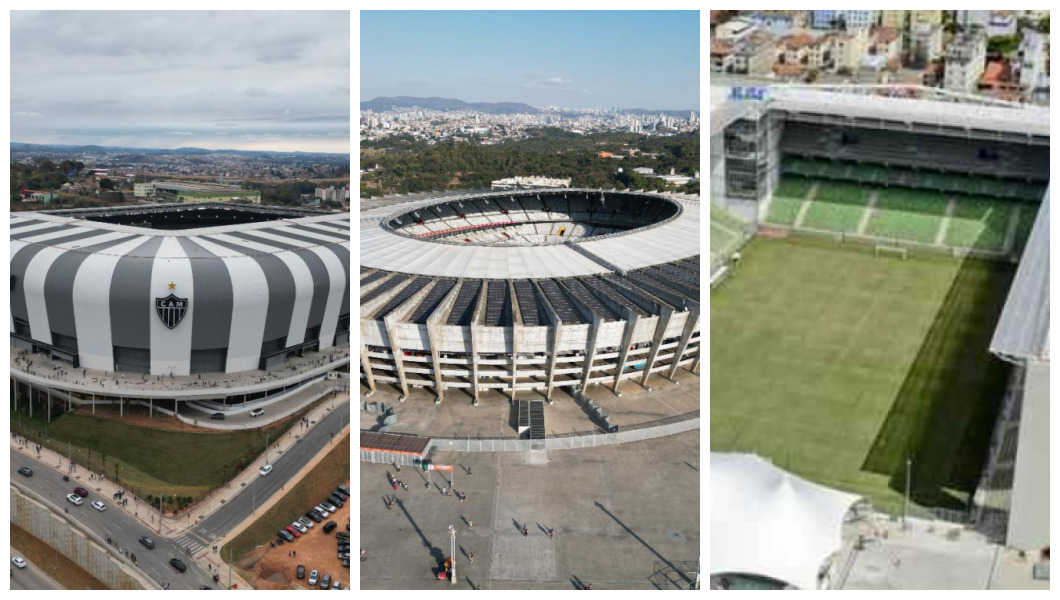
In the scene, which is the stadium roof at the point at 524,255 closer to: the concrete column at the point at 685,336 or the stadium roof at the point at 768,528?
the concrete column at the point at 685,336

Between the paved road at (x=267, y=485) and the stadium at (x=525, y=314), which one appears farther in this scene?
the stadium at (x=525, y=314)

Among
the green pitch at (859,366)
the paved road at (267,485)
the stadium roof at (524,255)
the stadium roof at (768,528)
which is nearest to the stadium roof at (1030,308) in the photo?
the green pitch at (859,366)

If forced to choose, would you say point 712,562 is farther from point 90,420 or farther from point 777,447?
point 90,420

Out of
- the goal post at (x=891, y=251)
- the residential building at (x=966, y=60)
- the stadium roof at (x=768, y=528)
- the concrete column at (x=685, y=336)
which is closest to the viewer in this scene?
the stadium roof at (x=768, y=528)

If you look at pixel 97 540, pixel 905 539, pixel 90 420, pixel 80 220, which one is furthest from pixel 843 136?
pixel 80 220

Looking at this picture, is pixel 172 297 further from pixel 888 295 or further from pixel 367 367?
pixel 888 295

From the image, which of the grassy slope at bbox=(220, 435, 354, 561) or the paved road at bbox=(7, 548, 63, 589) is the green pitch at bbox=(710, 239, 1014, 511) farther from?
the paved road at bbox=(7, 548, 63, 589)

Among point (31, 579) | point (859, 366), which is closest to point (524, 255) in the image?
point (859, 366)
